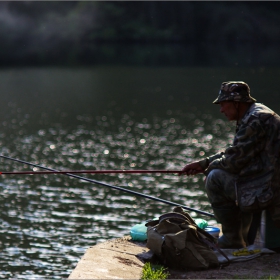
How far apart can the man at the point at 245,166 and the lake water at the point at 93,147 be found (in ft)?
13.0

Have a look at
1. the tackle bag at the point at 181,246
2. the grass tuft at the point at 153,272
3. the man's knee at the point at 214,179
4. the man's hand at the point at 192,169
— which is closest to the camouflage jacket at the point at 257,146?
the man's knee at the point at 214,179

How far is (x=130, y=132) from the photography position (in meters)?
26.1

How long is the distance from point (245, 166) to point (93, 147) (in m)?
16.1

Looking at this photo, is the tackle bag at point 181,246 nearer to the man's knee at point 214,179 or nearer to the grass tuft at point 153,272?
the grass tuft at point 153,272

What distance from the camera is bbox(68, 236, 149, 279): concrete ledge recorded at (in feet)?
20.2

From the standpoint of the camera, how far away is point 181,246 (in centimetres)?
662

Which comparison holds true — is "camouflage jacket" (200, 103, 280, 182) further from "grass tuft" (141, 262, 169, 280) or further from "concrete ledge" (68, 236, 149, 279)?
"concrete ledge" (68, 236, 149, 279)

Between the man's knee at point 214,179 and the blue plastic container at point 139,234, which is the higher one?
the man's knee at point 214,179

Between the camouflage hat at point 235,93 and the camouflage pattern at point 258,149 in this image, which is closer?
the camouflage pattern at point 258,149

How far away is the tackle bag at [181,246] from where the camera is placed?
6.66m

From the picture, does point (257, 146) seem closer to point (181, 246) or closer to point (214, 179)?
point (214, 179)

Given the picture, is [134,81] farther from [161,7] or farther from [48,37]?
A: [161,7]

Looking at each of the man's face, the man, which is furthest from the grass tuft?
the man's face

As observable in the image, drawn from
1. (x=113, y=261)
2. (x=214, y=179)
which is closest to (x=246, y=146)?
(x=214, y=179)
